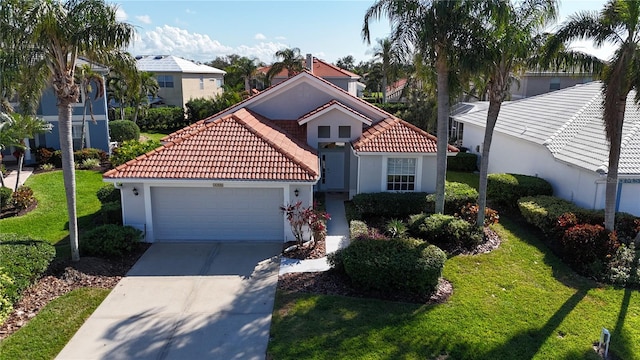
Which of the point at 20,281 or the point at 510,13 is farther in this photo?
the point at 510,13

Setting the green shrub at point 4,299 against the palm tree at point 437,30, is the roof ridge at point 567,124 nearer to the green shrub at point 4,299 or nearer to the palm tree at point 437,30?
the palm tree at point 437,30

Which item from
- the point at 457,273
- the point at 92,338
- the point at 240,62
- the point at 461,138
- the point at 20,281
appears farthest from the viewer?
the point at 240,62

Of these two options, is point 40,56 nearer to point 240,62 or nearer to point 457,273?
point 457,273

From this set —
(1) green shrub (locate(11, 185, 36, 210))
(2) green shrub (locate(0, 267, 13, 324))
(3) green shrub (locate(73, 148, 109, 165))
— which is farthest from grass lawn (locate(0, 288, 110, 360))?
(3) green shrub (locate(73, 148, 109, 165))

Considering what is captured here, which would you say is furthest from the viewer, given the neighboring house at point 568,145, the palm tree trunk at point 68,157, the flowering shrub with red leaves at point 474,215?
the flowering shrub with red leaves at point 474,215

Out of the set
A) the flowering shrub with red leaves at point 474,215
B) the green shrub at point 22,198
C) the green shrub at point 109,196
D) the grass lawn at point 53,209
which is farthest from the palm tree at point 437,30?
the green shrub at point 22,198

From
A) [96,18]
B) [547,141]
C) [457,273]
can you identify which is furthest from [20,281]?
[547,141]

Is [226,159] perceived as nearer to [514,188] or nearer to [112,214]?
[112,214]
